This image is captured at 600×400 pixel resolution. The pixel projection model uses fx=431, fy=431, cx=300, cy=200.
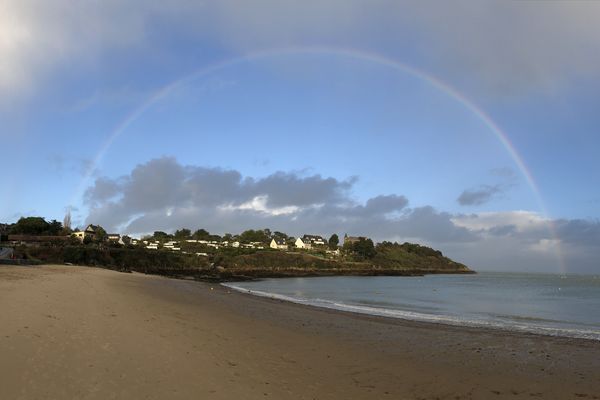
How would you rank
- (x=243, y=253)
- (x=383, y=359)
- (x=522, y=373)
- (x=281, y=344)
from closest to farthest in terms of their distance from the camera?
(x=522, y=373) < (x=383, y=359) < (x=281, y=344) < (x=243, y=253)

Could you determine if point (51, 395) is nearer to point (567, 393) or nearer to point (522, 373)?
point (567, 393)

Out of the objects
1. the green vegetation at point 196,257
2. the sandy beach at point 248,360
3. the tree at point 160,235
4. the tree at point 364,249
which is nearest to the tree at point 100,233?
the green vegetation at point 196,257

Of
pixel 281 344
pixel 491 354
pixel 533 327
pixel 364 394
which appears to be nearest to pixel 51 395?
pixel 364 394

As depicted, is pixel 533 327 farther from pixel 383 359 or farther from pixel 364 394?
pixel 364 394

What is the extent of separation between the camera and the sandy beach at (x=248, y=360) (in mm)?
6875

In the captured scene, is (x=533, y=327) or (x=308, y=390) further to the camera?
(x=533, y=327)

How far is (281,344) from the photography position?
12211 mm

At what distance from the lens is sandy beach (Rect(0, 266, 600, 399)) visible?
6875 mm

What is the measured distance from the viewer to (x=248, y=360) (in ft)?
31.2

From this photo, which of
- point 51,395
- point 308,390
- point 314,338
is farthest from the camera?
point 314,338

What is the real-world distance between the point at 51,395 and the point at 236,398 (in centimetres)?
253

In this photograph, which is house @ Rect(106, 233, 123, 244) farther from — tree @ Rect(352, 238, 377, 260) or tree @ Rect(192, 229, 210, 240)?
tree @ Rect(352, 238, 377, 260)

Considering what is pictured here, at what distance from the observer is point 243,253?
136375 millimetres

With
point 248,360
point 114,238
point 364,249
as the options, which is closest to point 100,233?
point 114,238
